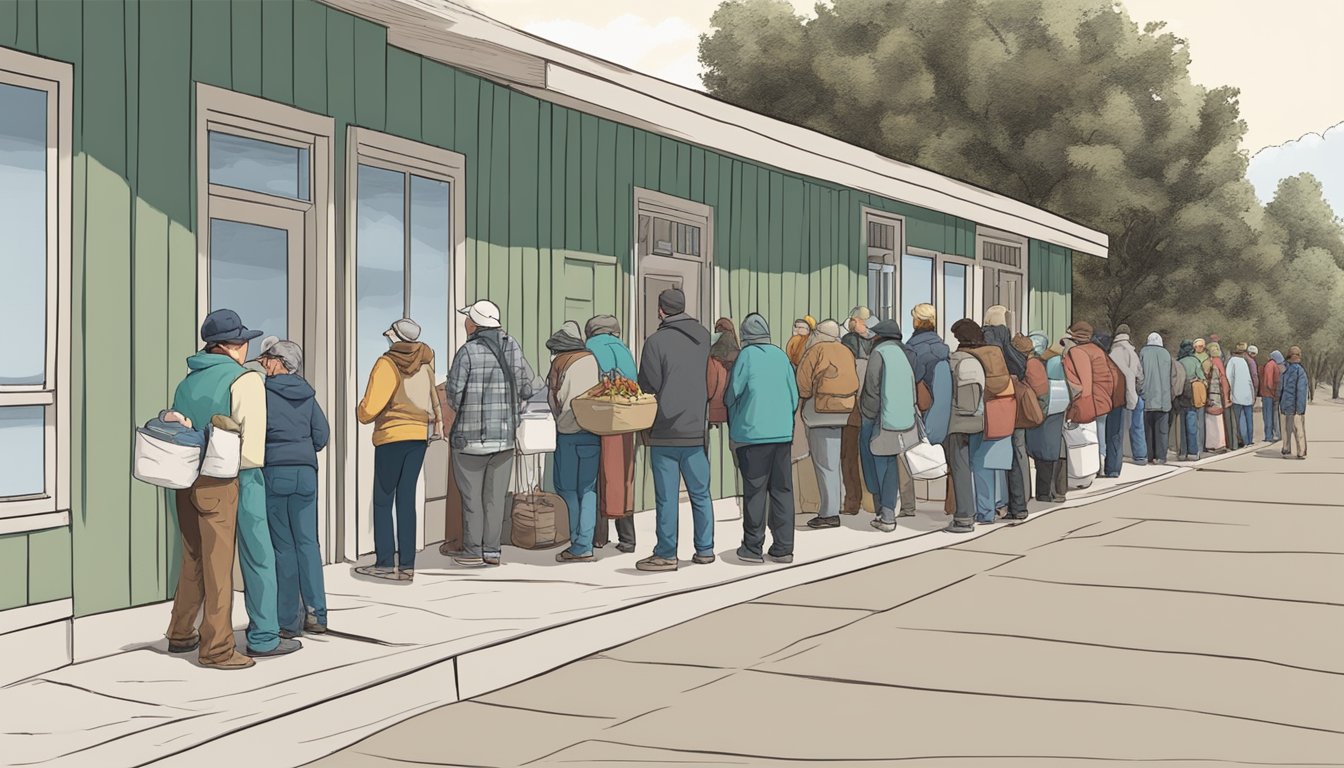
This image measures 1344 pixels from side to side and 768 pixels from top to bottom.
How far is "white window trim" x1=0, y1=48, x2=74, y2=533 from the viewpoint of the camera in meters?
7.42

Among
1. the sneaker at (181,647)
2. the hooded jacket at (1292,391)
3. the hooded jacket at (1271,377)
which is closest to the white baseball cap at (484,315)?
the sneaker at (181,647)

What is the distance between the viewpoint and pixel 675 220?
14398 millimetres

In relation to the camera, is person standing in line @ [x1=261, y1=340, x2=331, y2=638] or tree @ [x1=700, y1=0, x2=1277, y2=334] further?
tree @ [x1=700, y1=0, x2=1277, y2=334]

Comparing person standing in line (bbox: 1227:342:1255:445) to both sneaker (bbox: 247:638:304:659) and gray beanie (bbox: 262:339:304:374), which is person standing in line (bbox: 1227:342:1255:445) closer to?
gray beanie (bbox: 262:339:304:374)

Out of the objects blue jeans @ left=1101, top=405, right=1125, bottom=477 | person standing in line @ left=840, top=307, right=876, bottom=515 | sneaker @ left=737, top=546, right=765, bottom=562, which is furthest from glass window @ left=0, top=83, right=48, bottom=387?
blue jeans @ left=1101, top=405, right=1125, bottom=477

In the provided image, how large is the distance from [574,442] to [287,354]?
11.4 ft

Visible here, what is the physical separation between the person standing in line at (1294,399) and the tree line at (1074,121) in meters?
15.0

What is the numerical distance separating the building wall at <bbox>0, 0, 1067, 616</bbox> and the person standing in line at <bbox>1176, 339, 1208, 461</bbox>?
10364 mm

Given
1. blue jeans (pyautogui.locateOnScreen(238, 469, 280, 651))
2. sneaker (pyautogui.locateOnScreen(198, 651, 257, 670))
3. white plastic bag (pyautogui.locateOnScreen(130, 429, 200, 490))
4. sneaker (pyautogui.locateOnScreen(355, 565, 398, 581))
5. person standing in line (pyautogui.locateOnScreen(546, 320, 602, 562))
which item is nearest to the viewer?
white plastic bag (pyautogui.locateOnScreen(130, 429, 200, 490))

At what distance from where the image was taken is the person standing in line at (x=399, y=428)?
9.08m

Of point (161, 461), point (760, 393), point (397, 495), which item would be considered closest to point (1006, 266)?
point (760, 393)

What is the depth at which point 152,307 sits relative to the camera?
8.15 meters

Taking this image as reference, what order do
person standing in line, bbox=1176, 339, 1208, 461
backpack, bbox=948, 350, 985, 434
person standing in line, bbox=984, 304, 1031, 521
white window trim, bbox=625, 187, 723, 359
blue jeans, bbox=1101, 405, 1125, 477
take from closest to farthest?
backpack, bbox=948, 350, 985, 434
person standing in line, bbox=984, 304, 1031, 521
white window trim, bbox=625, 187, 723, 359
blue jeans, bbox=1101, 405, 1125, 477
person standing in line, bbox=1176, 339, 1208, 461

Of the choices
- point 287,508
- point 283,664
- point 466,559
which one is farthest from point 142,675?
point 466,559
